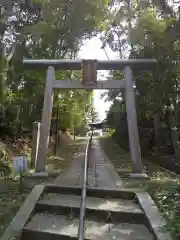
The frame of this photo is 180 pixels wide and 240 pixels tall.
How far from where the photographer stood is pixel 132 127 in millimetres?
9219

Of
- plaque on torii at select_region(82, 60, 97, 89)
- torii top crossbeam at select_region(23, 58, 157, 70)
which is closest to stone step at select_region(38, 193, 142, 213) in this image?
plaque on torii at select_region(82, 60, 97, 89)

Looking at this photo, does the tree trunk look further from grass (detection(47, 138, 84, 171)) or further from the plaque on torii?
the plaque on torii

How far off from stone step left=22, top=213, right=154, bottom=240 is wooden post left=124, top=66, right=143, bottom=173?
13.1 feet

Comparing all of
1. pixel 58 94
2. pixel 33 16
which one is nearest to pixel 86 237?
pixel 33 16

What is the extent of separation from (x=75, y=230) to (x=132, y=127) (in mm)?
5309

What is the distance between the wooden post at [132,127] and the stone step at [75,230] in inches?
158

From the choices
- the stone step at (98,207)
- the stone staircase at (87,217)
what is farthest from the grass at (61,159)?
the stone step at (98,207)

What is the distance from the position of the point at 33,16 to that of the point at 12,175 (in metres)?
8.04

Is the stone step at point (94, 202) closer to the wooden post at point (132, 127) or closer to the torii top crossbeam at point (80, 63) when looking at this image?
the wooden post at point (132, 127)

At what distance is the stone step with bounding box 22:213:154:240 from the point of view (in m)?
4.21

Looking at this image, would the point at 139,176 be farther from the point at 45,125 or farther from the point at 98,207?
the point at 45,125

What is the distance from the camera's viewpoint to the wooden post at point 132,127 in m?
8.77

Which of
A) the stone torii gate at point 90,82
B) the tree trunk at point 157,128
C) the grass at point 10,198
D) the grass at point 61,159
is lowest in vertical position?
the grass at point 61,159

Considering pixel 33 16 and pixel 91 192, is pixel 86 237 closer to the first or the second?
pixel 91 192
